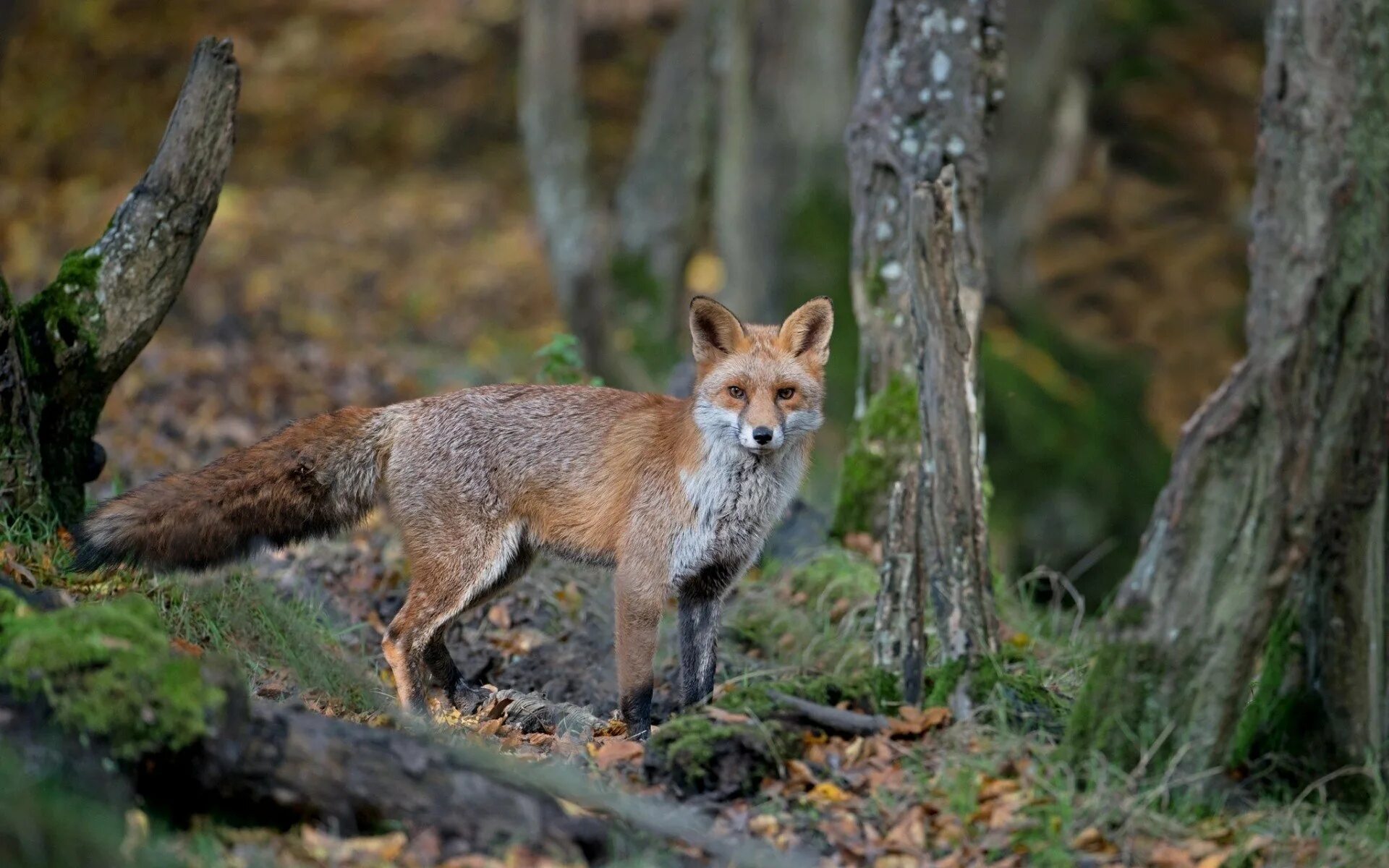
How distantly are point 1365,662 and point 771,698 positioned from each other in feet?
7.35

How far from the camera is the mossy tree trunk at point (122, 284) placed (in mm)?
7246

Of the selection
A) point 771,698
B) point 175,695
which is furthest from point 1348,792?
point 175,695

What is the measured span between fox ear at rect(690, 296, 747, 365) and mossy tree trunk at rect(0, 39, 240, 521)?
2.87 metres

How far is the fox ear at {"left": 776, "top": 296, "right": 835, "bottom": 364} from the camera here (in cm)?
670

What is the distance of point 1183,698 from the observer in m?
4.95

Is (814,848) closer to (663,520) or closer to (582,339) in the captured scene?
(663,520)

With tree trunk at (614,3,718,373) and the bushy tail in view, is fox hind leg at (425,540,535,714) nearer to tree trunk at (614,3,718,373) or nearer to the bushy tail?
the bushy tail

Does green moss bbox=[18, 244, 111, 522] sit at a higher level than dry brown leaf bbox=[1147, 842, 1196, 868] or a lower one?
higher

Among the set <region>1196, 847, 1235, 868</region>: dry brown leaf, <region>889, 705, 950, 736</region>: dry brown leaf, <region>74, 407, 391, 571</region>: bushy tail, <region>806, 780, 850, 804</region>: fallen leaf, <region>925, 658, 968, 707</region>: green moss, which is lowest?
<region>1196, 847, 1235, 868</region>: dry brown leaf

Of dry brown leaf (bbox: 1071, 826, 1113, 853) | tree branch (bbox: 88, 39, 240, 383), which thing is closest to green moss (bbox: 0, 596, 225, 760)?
dry brown leaf (bbox: 1071, 826, 1113, 853)

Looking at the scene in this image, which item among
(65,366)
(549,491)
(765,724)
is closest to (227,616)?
(65,366)

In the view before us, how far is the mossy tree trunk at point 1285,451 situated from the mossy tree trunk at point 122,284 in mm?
5282

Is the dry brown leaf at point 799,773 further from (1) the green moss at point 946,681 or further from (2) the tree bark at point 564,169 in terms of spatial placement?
(2) the tree bark at point 564,169

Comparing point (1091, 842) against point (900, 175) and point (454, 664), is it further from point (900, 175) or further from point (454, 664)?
point (900, 175)
